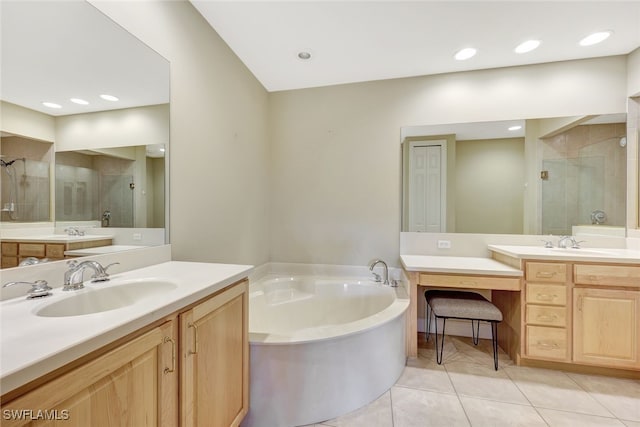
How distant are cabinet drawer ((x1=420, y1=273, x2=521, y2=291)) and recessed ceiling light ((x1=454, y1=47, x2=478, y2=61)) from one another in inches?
74.0

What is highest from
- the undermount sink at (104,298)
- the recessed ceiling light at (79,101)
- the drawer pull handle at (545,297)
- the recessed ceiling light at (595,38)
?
the recessed ceiling light at (595,38)

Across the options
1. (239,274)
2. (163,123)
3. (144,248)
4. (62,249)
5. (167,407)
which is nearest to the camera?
(167,407)

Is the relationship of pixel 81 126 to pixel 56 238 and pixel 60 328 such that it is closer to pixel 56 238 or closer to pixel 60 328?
pixel 56 238

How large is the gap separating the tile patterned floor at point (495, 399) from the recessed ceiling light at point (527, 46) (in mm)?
2580

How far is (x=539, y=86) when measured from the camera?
2434 mm

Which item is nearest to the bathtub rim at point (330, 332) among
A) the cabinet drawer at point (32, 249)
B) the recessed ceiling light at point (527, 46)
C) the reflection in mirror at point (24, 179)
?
the cabinet drawer at point (32, 249)

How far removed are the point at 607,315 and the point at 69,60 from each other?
11.5 feet

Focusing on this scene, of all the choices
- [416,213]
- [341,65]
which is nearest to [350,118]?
[341,65]

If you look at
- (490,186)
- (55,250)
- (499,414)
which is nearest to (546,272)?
(490,186)

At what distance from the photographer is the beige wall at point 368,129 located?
2.39m

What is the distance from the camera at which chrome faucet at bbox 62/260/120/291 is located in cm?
104

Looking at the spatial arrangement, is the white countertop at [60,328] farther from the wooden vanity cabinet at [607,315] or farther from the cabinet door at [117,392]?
the wooden vanity cabinet at [607,315]

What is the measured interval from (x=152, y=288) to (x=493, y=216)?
2798 mm

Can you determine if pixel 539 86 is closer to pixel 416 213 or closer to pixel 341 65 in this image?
pixel 416 213
